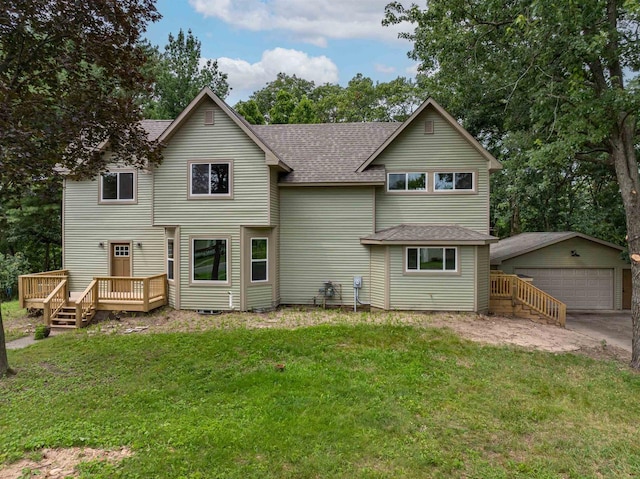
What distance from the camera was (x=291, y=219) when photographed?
541 inches

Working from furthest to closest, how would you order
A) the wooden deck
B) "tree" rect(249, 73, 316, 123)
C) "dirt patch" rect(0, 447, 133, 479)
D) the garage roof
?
1. "tree" rect(249, 73, 316, 123)
2. the garage roof
3. the wooden deck
4. "dirt patch" rect(0, 447, 133, 479)

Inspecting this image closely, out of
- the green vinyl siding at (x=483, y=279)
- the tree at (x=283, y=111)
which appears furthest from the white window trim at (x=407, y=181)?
the tree at (x=283, y=111)

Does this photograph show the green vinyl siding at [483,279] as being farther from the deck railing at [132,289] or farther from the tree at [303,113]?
the tree at [303,113]

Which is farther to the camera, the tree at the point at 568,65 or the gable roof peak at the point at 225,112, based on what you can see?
the gable roof peak at the point at 225,112

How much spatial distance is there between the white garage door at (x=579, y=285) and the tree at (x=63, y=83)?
16.8 m

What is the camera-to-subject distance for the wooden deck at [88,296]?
38.0 feet

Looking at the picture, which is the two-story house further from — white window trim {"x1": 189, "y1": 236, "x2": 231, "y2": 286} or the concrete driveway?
the concrete driveway

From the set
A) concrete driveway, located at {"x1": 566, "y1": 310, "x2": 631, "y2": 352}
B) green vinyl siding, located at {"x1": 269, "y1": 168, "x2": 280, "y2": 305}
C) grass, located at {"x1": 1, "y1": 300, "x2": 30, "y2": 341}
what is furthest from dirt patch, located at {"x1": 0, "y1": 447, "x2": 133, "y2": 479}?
concrete driveway, located at {"x1": 566, "y1": 310, "x2": 631, "y2": 352}

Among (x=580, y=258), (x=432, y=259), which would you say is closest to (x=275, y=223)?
(x=432, y=259)

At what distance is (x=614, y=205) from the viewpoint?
18.1 meters

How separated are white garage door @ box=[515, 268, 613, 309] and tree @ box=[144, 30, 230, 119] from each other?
2560cm

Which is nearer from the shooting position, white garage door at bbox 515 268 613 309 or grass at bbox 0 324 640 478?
grass at bbox 0 324 640 478

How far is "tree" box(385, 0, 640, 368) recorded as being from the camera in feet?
27.5

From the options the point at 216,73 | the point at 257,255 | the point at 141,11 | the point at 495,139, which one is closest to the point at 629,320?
the point at 495,139
